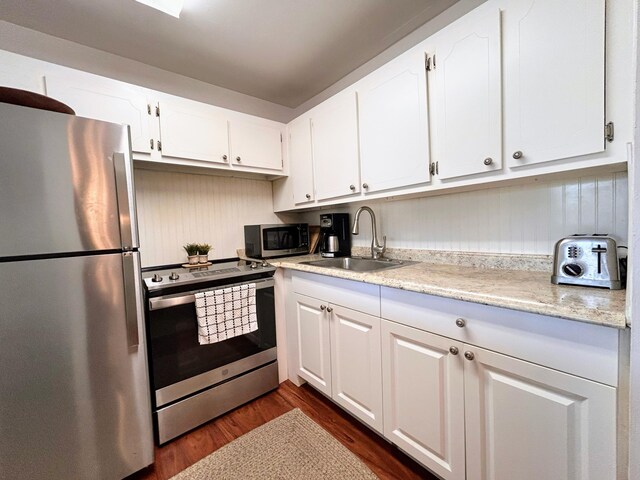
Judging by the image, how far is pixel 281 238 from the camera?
Result: 2215 millimetres

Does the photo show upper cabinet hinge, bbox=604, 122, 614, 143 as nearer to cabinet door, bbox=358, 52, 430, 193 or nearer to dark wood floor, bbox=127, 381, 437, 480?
cabinet door, bbox=358, 52, 430, 193

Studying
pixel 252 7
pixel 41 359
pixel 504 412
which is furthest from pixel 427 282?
pixel 252 7

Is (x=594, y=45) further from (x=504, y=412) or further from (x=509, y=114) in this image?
(x=504, y=412)

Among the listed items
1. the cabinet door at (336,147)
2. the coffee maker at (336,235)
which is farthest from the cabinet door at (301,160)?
the coffee maker at (336,235)

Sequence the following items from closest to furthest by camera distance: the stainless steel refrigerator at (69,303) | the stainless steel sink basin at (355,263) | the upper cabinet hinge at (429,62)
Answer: the stainless steel refrigerator at (69,303) → the upper cabinet hinge at (429,62) → the stainless steel sink basin at (355,263)

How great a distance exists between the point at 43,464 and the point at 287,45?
8.06 ft

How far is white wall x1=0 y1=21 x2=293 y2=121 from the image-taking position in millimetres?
1491

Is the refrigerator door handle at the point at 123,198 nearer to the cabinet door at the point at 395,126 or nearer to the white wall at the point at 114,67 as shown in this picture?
the white wall at the point at 114,67

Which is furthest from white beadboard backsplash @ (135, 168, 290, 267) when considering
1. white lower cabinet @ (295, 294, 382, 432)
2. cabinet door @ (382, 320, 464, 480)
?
cabinet door @ (382, 320, 464, 480)

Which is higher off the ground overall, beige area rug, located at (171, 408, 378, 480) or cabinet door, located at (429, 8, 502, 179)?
cabinet door, located at (429, 8, 502, 179)

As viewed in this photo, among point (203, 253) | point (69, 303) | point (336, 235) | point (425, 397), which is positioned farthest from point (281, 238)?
point (425, 397)

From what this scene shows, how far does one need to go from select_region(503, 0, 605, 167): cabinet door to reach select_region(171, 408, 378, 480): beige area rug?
1576mm

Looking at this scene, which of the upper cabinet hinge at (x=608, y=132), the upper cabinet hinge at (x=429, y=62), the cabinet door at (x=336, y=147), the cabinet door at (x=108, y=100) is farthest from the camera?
the cabinet door at (x=336, y=147)

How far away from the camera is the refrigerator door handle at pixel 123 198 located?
3.74 ft
